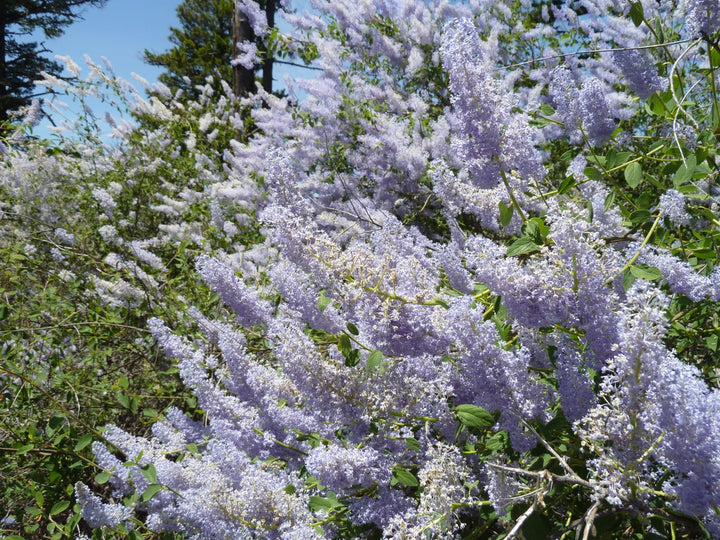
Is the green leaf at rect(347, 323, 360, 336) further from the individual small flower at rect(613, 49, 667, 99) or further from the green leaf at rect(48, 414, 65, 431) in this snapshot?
the green leaf at rect(48, 414, 65, 431)

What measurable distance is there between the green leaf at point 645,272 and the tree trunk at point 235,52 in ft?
28.7

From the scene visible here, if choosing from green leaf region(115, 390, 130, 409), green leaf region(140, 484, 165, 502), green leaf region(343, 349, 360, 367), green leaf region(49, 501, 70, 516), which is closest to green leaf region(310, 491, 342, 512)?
green leaf region(343, 349, 360, 367)

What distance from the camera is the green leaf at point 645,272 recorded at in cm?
142

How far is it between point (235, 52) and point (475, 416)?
366 inches

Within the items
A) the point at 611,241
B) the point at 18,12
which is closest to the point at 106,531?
the point at 611,241

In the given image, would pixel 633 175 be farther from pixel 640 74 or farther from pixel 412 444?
pixel 412 444

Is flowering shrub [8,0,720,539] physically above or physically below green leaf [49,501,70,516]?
above

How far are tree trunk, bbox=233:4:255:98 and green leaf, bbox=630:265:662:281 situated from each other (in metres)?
8.73

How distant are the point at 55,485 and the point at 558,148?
4.42 metres

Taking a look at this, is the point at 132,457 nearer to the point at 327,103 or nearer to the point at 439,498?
the point at 439,498

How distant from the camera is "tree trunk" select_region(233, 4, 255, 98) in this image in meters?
9.05

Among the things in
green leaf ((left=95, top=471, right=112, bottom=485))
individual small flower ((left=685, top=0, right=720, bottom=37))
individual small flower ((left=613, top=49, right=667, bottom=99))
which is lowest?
green leaf ((left=95, top=471, right=112, bottom=485))

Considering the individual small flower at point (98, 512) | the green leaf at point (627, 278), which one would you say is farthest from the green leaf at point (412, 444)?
the individual small flower at point (98, 512)

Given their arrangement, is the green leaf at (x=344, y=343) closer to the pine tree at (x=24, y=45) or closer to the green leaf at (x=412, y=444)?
the green leaf at (x=412, y=444)
